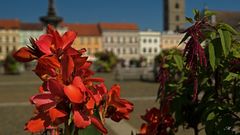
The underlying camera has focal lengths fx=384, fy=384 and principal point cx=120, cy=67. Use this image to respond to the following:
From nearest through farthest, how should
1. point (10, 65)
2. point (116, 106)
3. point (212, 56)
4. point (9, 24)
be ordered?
point (116, 106) < point (212, 56) < point (10, 65) < point (9, 24)

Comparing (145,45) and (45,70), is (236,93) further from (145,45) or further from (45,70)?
(145,45)

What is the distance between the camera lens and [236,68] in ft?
6.63

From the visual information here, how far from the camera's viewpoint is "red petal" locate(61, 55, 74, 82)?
1.08m

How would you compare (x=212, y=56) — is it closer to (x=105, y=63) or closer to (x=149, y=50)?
(x=105, y=63)

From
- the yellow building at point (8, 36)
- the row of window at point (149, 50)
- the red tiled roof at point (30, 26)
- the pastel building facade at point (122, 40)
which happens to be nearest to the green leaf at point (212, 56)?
the red tiled roof at point (30, 26)

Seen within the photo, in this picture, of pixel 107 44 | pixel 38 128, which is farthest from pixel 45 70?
pixel 107 44

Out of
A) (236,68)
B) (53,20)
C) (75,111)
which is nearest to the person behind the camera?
(75,111)

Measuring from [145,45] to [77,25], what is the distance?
65.5 ft

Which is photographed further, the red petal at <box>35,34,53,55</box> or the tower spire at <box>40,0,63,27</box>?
the tower spire at <box>40,0,63,27</box>

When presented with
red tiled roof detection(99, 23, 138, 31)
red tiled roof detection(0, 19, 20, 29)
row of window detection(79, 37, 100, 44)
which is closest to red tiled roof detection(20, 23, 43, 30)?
red tiled roof detection(0, 19, 20, 29)

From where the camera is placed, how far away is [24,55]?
113cm

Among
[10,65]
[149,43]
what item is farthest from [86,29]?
[10,65]

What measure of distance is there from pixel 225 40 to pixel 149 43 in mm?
107895

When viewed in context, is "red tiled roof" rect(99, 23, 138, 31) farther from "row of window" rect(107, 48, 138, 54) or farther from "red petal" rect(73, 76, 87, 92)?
"red petal" rect(73, 76, 87, 92)
